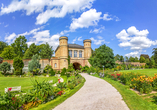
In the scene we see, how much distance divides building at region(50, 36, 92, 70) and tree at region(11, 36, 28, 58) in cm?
1818

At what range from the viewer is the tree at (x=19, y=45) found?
43.0 m

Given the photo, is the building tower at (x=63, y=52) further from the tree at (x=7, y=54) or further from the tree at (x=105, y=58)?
the tree at (x=7, y=54)

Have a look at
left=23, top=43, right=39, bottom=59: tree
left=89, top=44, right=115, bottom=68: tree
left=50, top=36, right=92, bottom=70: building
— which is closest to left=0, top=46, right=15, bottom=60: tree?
left=23, top=43, right=39, bottom=59: tree

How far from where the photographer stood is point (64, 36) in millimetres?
32281

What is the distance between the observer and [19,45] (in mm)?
43500

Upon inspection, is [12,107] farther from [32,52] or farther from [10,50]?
[10,50]

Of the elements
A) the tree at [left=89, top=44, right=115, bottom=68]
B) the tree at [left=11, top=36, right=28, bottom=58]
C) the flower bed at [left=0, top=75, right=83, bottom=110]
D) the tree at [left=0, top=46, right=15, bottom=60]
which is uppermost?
the tree at [left=11, top=36, right=28, bottom=58]

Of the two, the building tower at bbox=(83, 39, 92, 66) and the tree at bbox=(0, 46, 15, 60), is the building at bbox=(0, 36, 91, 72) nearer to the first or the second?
the building tower at bbox=(83, 39, 92, 66)

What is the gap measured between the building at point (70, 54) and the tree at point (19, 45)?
716 inches

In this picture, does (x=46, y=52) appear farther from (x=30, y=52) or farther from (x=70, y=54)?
(x=70, y=54)

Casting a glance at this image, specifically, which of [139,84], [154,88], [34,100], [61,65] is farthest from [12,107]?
[61,65]

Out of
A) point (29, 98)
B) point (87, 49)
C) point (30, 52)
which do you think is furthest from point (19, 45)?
point (29, 98)

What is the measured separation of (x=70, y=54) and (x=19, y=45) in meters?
23.3

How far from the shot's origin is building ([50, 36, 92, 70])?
31.9 meters
